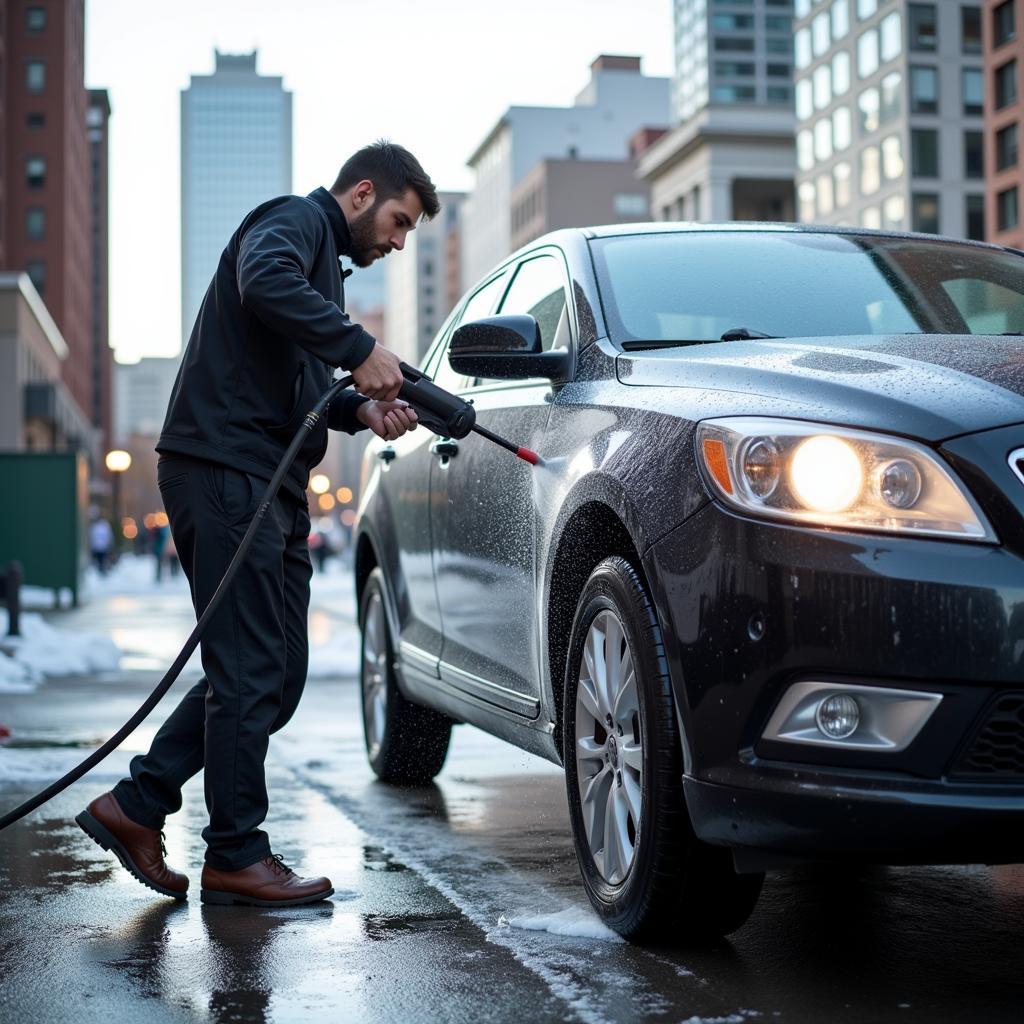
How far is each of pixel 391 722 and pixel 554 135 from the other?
12495 cm

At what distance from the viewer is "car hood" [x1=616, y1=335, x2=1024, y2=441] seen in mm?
3172

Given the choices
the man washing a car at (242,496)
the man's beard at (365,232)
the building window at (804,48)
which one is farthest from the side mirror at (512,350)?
the building window at (804,48)

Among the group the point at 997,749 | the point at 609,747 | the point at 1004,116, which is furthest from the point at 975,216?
the point at 997,749

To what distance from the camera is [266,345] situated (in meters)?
4.39

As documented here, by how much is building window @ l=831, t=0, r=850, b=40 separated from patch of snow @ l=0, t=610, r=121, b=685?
70.4 m

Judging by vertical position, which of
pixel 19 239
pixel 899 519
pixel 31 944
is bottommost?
pixel 31 944

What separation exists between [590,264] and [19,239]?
92.5m

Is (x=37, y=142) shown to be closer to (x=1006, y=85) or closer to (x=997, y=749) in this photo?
(x=1006, y=85)

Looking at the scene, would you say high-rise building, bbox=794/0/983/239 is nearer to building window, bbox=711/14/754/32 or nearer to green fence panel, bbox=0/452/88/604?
building window, bbox=711/14/754/32

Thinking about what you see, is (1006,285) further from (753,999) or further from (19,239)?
(19,239)

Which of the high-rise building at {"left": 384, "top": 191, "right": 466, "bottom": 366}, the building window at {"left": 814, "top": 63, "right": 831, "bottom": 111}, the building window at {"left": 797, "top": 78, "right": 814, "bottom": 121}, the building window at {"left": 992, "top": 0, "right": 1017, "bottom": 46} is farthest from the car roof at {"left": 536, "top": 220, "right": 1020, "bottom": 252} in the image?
the high-rise building at {"left": 384, "top": 191, "right": 466, "bottom": 366}

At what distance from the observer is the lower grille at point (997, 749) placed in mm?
2992

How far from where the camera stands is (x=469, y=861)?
4.90 metres

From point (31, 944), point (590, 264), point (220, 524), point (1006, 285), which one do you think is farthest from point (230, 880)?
point (1006, 285)
